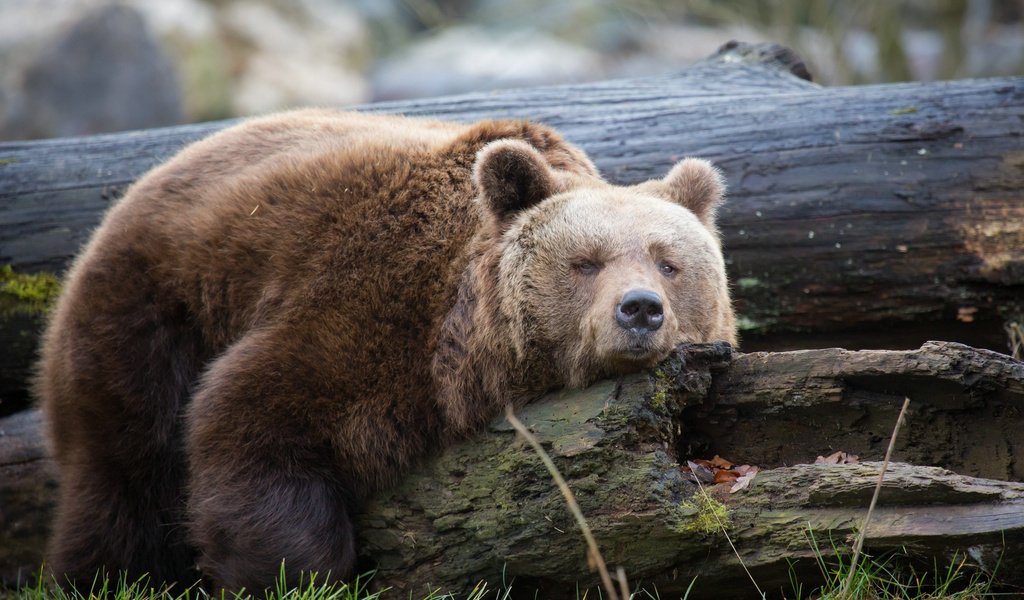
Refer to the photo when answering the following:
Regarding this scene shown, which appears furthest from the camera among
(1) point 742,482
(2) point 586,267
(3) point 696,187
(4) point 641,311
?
(3) point 696,187

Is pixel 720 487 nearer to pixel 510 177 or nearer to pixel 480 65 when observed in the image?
pixel 510 177

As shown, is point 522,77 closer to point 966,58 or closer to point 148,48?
point 148,48

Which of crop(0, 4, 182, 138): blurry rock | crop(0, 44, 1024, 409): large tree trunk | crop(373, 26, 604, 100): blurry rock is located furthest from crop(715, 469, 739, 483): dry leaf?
crop(373, 26, 604, 100): blurry rock

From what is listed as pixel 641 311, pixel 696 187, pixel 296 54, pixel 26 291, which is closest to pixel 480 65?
pixel 296 54

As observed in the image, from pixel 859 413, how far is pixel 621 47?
21064mm

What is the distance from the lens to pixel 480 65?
22078mm

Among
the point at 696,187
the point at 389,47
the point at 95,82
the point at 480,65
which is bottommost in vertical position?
the point at 480,65

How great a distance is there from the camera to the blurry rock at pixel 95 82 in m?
17.1

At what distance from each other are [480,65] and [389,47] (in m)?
4.87

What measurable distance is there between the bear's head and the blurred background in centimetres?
918

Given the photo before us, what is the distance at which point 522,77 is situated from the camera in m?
21.3

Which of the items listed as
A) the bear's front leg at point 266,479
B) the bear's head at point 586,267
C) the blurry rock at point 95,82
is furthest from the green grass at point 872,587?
the blurry rock at point 95,82

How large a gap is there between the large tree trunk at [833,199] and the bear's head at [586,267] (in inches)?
52.3

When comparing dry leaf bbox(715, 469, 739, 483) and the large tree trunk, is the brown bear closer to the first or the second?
dry leaf bbox(715, 469, 739, 483)
